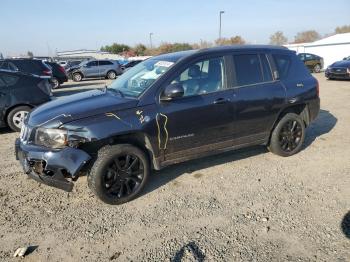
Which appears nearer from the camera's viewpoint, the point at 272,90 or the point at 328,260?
the point at 328,260

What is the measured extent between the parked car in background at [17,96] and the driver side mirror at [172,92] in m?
4.97

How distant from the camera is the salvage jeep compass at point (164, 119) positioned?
3.93m

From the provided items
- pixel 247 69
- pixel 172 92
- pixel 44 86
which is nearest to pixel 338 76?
pixel 247 69

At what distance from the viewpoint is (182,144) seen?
456 centimetres

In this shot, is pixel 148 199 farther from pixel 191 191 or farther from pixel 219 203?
pixel 219 203

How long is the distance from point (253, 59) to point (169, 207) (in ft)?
8.74

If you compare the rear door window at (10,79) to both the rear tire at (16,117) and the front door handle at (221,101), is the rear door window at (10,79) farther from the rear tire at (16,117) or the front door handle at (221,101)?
the front door handle at (221,101)

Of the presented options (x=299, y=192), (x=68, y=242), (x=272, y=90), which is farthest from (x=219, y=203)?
(x=272, y=90)

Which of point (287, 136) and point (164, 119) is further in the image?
point (287, 136)

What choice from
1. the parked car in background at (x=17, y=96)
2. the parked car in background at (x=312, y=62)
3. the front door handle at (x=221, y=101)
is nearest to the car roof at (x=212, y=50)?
the front door handle at (x=221, y=101)

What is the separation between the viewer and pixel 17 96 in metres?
8.01

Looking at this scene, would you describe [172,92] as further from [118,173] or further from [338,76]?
[338,76]

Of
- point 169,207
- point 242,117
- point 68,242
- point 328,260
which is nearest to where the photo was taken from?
point 328,260

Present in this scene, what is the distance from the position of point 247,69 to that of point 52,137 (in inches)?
117
